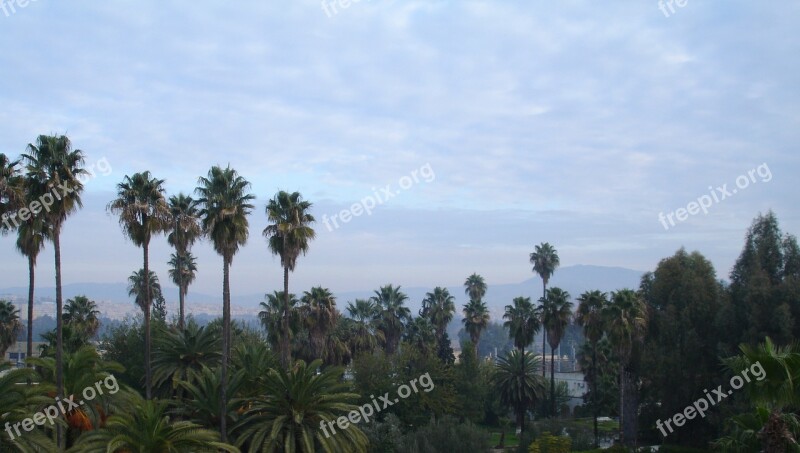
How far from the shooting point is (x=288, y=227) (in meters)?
38.8

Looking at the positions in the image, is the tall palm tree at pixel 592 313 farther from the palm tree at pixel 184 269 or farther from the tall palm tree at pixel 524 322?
the palm tree at pixel 184 269

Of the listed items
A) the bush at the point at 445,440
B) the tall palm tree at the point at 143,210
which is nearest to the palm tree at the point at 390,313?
the bush at the point at 445,440

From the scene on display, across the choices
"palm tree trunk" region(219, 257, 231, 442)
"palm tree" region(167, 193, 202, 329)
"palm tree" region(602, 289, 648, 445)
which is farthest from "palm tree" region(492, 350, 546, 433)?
"palm tree trunk" region(219, 257, 231, 442)

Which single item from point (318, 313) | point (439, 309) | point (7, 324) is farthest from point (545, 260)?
point (7, 324)

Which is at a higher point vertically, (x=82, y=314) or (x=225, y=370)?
(x=82, y=314)

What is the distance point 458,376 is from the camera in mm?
58031

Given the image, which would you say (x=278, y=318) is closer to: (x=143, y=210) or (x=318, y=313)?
(x=318, y=313)

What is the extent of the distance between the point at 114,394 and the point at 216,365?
7.46 meters

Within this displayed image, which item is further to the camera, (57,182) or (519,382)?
(519,382)

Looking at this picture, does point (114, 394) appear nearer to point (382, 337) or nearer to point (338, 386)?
point (338, 386)

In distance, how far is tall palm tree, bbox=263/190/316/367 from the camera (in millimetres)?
38938

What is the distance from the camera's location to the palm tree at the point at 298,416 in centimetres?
3009

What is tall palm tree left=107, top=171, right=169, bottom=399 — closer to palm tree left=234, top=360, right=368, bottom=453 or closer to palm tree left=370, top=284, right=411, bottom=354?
palm tree left=234, top=360, right=368, bottom=453

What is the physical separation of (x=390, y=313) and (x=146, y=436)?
5346 centimetres
